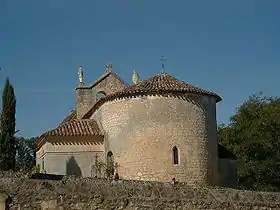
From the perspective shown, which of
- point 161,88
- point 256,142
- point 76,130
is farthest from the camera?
point 256,142

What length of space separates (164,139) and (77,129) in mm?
6570

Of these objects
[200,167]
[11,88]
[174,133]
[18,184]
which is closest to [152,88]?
[174,133]

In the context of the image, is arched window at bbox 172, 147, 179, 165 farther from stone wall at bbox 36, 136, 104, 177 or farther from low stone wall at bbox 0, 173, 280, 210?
low stone wall at bbox 0, 173, 280, 210

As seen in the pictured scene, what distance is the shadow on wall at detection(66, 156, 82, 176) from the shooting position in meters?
33.2

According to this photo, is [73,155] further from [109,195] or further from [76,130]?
[109,195]

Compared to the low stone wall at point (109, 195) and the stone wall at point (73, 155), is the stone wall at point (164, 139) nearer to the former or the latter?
the stone wall at point (73, 155)

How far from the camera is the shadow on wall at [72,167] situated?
109 ft

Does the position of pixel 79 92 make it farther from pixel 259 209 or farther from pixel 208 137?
pixel 259 209

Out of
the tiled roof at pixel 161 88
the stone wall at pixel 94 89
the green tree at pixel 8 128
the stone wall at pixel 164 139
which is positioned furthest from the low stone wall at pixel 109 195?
the stone wall at pixel 94 89

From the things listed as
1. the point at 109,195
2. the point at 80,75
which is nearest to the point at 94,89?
the point at 80,75

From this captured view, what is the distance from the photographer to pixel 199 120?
31.2 meters

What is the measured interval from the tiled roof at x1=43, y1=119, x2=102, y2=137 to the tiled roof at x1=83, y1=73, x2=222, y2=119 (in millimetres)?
2181

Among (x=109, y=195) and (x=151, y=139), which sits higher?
(x=151, y=139)

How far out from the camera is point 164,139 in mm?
30078
